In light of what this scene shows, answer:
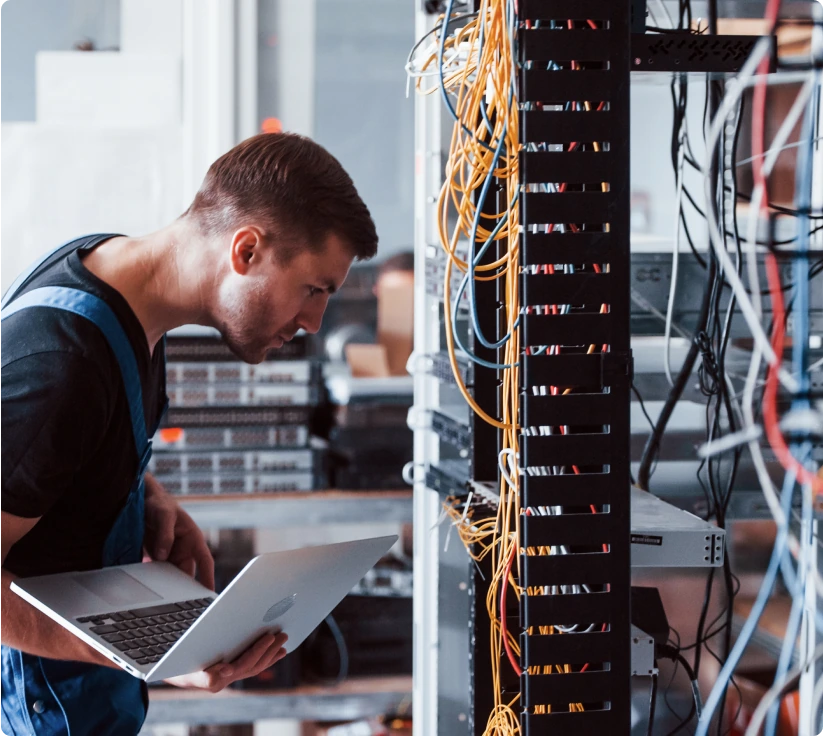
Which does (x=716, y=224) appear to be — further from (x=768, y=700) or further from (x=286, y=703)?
(x=286, y=703)

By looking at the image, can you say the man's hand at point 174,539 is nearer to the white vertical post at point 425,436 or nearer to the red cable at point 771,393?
the white vertical post at point 425,436

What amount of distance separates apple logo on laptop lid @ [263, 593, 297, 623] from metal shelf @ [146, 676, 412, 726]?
1.12 meters

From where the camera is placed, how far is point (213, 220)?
1.22m

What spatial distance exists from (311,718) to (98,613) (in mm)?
1167

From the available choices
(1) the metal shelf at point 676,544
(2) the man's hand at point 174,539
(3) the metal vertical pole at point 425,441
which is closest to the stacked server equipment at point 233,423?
(3) the metal vertical pole at point 425,441

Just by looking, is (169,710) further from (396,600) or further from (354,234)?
(354,234)

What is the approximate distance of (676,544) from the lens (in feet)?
3.22

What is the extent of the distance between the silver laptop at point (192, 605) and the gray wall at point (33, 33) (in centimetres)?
146

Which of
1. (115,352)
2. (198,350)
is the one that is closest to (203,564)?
(115,352)

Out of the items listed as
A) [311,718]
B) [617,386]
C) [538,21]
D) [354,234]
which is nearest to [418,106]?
[354,234]

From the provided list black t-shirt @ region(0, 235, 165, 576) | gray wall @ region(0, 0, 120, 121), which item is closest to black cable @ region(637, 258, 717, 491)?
black t-shirt @ region(0, 235, 165, 576)

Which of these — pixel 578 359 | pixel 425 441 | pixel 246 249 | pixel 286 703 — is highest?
pixel 246 249

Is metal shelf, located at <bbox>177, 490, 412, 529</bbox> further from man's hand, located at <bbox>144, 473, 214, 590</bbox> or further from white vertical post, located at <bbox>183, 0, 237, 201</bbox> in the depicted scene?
white vertical post, located at <bbox>183, 0, 237, 201</bbox>

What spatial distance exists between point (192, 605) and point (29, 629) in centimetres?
20
